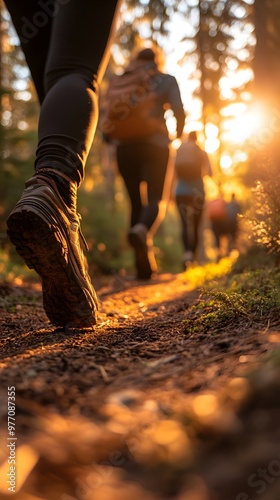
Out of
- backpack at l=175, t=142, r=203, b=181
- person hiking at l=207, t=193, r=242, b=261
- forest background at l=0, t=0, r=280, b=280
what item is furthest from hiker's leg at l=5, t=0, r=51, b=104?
person hiking at l=207, t=193, r=242, b=261

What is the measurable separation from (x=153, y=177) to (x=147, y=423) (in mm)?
4681

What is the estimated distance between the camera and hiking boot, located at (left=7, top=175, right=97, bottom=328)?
5.74 feet

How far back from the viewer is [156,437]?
789 mm

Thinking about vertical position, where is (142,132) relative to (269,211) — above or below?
above

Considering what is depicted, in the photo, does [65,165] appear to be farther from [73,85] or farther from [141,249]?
[141,249]

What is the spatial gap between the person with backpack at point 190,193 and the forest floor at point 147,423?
657cm

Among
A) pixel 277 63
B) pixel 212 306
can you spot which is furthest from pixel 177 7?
pixel 212 306

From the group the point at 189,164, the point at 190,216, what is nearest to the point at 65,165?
the point at 190,216

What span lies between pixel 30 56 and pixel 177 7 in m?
14.4

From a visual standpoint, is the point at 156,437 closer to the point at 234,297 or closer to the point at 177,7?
the point at 234,297

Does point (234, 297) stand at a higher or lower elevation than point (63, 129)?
lower

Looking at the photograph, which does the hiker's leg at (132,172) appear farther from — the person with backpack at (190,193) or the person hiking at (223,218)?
the person hiking at (223,218)

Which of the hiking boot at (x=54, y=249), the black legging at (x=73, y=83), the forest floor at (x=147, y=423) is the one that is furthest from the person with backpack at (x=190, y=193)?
the forest floor at (x=147, y=423)

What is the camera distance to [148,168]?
17.8 ft
